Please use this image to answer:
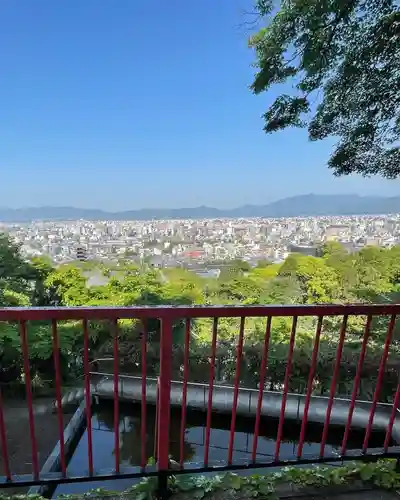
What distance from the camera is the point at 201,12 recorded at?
630cm

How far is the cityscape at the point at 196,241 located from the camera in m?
7.03

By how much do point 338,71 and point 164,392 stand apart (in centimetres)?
389

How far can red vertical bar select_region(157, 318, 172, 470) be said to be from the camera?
1.24 meters

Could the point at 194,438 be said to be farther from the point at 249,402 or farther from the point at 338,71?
the point at 338,71

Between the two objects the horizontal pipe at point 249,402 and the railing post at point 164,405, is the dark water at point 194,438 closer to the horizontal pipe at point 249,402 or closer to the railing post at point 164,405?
the horizontal pipe at point 249,402

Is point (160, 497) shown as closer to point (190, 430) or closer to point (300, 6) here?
point (190, 430)

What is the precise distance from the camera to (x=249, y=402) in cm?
445

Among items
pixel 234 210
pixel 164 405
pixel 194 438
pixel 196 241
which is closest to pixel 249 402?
pixel 194 438

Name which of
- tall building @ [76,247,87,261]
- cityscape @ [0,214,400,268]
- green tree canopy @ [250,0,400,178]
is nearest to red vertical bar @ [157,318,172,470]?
green tree canopy @ [250,0,400,178]

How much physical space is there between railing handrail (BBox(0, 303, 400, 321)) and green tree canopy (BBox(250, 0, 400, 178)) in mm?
3078

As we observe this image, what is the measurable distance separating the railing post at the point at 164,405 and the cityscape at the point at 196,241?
559 centimetres

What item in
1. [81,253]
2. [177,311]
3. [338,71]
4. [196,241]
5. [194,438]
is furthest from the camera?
[196,241]

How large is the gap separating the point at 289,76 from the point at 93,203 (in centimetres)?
1479

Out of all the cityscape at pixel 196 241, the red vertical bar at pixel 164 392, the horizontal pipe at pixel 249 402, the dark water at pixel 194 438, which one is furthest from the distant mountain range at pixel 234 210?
the red vertical bar at pixel 164 392
